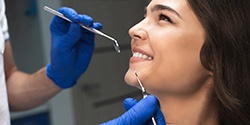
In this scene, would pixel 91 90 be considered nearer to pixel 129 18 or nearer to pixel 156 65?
pixel 129 18

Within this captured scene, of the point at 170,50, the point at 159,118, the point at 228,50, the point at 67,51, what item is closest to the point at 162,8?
the point at 170,50

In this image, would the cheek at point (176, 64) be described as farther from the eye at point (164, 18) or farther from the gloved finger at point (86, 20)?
the gloved finger at point (86, 20)

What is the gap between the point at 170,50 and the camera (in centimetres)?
107

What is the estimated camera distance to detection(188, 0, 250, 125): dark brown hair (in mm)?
1043

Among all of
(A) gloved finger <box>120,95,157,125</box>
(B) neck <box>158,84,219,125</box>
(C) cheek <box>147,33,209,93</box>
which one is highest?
(C) cheek <box>147,33,209,93</box>

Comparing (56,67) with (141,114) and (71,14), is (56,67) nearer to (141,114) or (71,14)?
(71,14)

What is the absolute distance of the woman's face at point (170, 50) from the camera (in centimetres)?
107

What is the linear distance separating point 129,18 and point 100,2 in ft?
1.03

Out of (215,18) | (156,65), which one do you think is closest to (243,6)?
(215,18)

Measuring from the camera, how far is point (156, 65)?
1.07 meters

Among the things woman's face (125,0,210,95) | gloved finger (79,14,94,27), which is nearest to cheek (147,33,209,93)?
woman's face (125,0,210,95)

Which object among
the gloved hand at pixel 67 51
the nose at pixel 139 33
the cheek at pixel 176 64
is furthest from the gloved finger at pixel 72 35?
the cheek at pixel 176 64

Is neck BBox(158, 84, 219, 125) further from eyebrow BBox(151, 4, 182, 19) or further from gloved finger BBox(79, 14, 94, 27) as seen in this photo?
gloved finger BBox(79, 14, 94, 27)

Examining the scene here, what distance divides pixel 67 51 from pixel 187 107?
573mm
